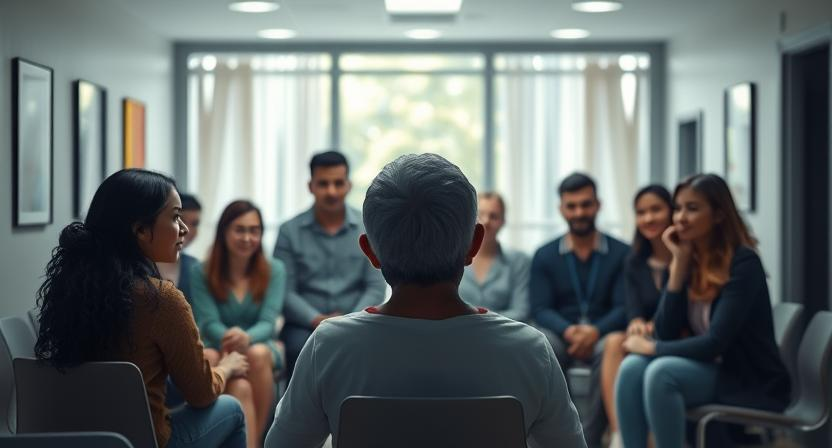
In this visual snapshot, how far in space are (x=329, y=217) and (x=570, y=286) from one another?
123 cm

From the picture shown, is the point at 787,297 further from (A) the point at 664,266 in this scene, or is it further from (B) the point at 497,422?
(B) the point at 497,422

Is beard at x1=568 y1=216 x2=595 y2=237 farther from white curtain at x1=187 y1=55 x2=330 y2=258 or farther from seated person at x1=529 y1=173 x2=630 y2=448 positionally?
white curtain at x1=187 y1=55 x2=330 y2=258

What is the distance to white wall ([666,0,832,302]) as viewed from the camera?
569 centimetres

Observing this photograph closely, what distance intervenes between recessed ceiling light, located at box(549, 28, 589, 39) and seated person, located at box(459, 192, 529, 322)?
8.88ft

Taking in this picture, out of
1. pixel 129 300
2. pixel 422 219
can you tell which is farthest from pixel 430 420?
pixel 129 300

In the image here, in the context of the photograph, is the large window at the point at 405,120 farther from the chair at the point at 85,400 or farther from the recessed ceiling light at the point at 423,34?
the chair at the point at 85,400

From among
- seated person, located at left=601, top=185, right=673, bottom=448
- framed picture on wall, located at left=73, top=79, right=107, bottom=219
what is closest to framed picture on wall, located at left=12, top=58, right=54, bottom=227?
framed picture on wall, located at left=73, top=79, right=107, bottom=219

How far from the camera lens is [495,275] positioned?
5312mm

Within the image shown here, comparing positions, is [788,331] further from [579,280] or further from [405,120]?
[405,120]

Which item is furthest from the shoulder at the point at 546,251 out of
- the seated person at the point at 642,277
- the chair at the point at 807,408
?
the chair at the point at 807,408

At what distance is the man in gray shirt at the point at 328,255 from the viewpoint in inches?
201

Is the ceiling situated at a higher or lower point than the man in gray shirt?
higher

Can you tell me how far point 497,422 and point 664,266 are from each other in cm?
296

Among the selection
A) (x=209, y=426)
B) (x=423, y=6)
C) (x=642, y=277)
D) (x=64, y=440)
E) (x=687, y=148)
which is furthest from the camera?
(x=687, y=148)
